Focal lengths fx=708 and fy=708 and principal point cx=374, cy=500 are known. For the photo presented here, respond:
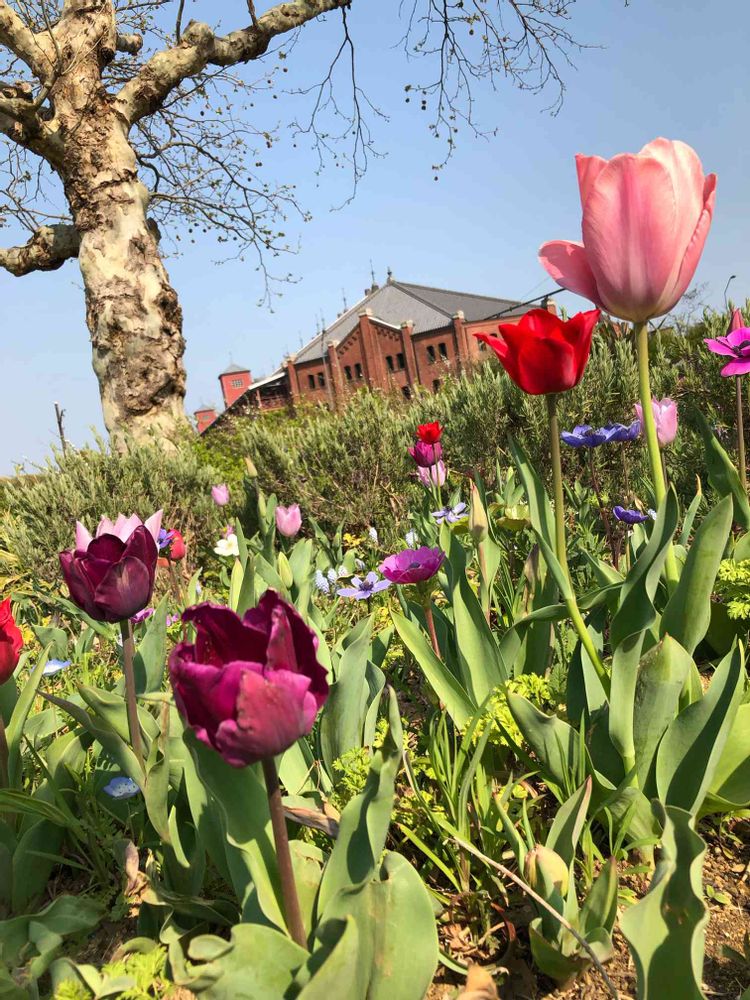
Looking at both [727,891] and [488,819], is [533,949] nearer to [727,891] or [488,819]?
[488,819]

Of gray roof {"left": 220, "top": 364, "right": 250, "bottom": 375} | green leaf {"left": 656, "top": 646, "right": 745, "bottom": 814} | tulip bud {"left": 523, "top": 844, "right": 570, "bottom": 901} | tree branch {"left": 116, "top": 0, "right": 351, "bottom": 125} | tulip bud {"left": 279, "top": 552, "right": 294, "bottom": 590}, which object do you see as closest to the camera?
tulip bud {"left": 523, "top": 844, "right": 570, "bottom": 901}

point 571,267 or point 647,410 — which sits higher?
point 571,267

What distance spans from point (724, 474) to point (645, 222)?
4.26 feet

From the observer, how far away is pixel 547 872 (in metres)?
1.12

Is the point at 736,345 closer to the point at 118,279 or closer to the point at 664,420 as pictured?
the point at 664,420

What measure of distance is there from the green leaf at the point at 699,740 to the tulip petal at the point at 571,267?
721 mm

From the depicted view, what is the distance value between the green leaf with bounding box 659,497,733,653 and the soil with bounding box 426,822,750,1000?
1.49ft

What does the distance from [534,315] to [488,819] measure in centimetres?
99

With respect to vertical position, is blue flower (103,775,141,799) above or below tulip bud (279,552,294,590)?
below

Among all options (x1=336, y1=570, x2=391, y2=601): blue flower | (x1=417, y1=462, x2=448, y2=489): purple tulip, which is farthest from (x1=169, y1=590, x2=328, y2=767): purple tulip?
(x1=417, y1=462, x2=448, y2=489): purple tulip

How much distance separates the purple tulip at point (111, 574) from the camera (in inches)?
49.8

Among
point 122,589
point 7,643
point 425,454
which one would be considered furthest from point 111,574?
point 425,454

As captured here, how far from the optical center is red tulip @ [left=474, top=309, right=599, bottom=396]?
1.32 meters

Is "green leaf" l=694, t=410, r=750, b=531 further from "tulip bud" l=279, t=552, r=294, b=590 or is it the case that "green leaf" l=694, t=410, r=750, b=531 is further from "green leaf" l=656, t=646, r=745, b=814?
"tulip bud" l=279, t=552, r=294, b=590
